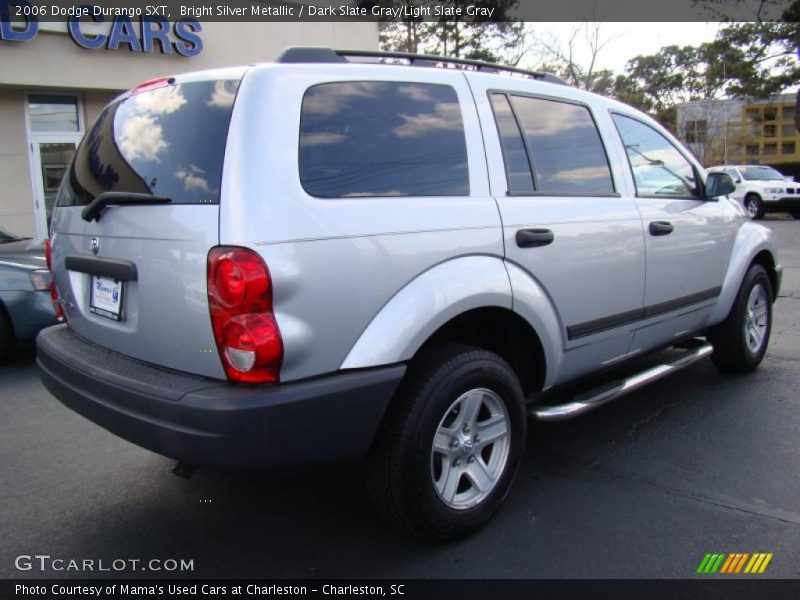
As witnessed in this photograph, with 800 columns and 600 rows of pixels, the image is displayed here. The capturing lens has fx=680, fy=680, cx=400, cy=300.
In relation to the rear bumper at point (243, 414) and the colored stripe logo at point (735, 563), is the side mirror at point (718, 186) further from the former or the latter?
the rear bumper at point (243, 414)

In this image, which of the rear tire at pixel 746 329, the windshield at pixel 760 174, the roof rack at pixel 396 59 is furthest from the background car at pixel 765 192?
the roof rack at pixel 396 59

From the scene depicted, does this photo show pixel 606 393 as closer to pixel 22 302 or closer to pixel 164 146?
pixel 164 146

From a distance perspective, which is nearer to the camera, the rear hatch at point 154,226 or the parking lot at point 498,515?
the rear hatch at point 154,226

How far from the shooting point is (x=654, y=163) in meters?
4.14

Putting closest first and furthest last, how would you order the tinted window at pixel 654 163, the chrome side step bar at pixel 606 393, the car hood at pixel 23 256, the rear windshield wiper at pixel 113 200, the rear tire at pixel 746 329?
the rear windshield wiper at pixel 113 200
the chrome side step bar at pixel 606 393
the tinted window at pixel 654 163
the rear tire at pixel 746 329
the car hood at pixel 23 256

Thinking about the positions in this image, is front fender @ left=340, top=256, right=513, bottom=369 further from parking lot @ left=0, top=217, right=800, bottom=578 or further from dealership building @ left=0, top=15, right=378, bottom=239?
dealership building @ left=0, top=15, right=378, bottom=239

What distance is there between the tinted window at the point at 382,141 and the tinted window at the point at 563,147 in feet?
1.64

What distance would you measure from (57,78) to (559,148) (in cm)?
1103

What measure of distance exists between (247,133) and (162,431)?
3.56 feet

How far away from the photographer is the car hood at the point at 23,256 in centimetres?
568

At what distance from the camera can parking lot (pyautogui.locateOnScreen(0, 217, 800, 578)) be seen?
273 cm

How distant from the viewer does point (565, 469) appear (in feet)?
11.6

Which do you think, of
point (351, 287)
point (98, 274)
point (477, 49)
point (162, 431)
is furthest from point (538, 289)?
point (477, 49)

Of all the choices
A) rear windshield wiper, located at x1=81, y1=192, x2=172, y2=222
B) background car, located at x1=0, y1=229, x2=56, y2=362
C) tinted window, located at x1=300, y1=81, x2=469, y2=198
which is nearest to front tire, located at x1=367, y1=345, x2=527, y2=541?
tinted window, located at x1=300, y1=81, x2=469, y2=198
